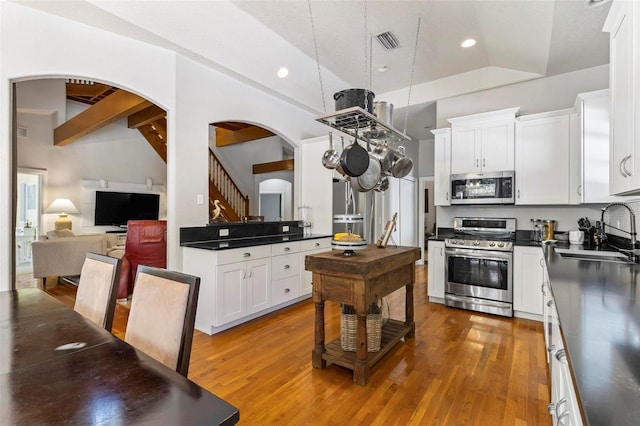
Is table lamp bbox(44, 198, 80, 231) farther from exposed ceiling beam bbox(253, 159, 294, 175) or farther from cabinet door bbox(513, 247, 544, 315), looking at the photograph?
cabinet door bbox(513, 247, 544, 315)

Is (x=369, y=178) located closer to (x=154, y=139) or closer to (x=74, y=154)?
(x=154, y=139)

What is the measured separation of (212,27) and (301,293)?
3.30m

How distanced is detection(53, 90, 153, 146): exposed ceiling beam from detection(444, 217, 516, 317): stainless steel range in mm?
4664

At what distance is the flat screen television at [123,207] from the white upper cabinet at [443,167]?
701 centimetres

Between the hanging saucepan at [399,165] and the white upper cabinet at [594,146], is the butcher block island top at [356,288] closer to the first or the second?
the hanging saucepan at [399,165]

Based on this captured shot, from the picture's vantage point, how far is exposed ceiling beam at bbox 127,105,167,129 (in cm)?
556

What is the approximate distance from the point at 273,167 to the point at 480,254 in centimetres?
584

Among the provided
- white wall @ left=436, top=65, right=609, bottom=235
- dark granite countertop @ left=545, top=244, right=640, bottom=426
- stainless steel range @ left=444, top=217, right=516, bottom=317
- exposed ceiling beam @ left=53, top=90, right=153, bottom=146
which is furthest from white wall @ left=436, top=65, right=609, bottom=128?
exposed ceiling beam @ left=53, top=90, right=153, bottom=146

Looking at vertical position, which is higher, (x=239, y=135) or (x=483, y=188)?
(x=239, y=135)

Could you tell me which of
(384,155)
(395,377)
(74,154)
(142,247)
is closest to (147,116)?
(74,154)

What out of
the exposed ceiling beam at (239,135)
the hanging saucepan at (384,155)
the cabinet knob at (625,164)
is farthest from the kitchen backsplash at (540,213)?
the exposed ceiling beam at (239,135)

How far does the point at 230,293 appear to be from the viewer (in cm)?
320

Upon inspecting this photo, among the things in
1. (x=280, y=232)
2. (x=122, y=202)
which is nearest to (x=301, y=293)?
(x=280, y=232)

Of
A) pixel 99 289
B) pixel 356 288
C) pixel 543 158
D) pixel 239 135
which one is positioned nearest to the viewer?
pixel 99 289
